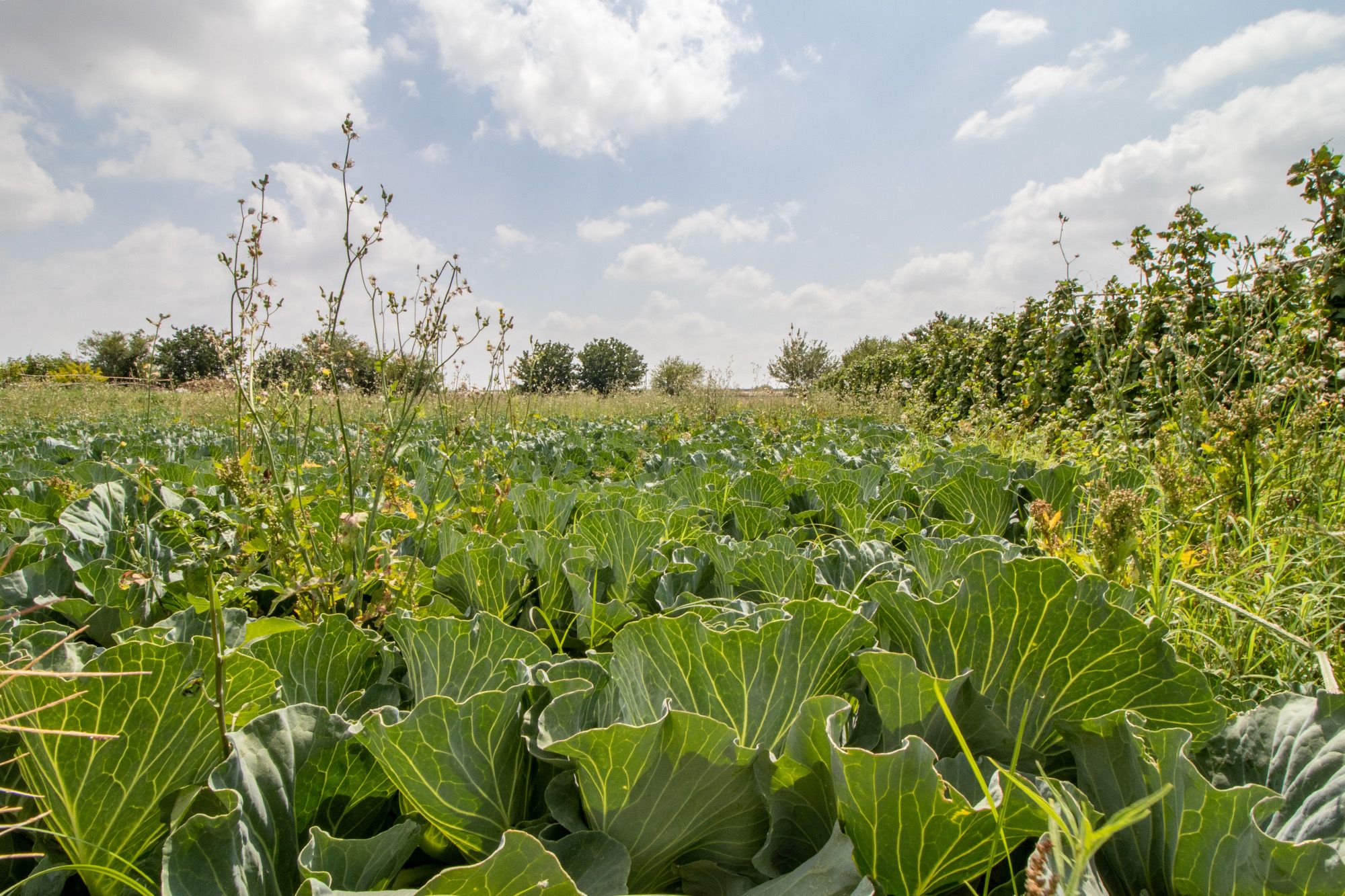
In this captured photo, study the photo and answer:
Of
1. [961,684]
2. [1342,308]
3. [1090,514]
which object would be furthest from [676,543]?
[1342,308]

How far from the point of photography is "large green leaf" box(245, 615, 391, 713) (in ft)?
4.01

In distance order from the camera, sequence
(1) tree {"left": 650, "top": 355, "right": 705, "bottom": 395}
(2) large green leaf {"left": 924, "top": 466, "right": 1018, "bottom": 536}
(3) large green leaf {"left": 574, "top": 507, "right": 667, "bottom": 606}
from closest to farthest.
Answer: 1. (3) large green leaf {"left": 574, "top": 507, "right": 667, "bottom": 606}
2. (2) large green leaf {"left": 924, "top": 466, "right": 1018, "bottom": 536}
3. (1) tree {"left": 650, "top": 355, "right": 705, "bottom": 395}

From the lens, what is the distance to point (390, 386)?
2.09 m

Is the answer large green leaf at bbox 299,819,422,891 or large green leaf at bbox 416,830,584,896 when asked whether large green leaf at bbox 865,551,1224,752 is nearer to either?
large green leaf at bbox 416,830,584,896

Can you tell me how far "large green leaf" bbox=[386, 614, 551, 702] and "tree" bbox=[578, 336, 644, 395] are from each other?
48584mm

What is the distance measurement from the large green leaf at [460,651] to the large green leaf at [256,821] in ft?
0.87

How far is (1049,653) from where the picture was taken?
1.04m

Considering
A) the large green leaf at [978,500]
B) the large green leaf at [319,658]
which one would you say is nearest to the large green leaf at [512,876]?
the large green leaf at [319,658]

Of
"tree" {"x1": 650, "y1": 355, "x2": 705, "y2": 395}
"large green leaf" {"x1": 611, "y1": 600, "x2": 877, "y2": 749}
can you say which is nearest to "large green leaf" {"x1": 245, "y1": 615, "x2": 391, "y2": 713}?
"large green leaf" {"x1": 611, "y1": 600, "x2": 877, "y2": 749}

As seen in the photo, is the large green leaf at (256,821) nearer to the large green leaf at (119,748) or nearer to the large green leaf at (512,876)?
the large green leaf at (119,748)

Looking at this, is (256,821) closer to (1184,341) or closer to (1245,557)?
(1245,557)

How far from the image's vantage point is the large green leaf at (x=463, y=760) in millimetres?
849

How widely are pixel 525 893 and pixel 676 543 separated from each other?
1.45 m

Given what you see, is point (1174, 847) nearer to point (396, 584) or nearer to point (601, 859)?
point (601, 859)
